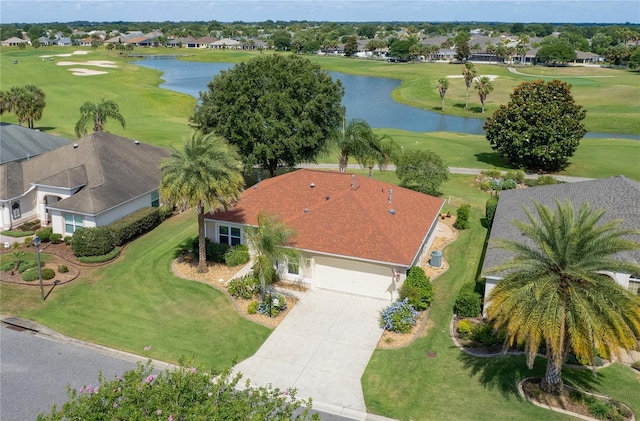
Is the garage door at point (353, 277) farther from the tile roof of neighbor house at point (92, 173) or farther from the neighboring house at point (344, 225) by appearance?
the tile roof of neighbor house at point (92, 173)

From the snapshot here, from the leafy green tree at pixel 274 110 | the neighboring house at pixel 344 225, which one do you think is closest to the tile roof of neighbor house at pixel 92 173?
the leafy green tree at pixel 274 110

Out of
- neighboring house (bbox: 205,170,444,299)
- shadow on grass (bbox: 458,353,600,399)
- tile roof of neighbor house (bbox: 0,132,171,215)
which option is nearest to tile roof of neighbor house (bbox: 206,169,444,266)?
neighboring house (bbox: 205,170,444,299)

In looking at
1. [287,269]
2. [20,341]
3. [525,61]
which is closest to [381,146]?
[287,269]

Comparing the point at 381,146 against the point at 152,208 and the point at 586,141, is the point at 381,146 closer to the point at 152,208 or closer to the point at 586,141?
the point at 152,208

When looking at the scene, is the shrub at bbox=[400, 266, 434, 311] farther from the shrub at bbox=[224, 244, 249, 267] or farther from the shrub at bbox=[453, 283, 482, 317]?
the shrub at bbox=[224, 244, 249, 267]

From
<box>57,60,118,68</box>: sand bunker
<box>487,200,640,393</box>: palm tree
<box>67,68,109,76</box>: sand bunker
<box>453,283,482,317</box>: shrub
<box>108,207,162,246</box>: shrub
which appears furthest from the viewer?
<box>57,60,118,68</box>: sand bunker

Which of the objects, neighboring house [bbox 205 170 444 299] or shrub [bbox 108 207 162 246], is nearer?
neighboring house [bbox 205 170 444 299]

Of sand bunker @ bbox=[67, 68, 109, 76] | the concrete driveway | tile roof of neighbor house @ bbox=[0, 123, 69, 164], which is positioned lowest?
the concrete driveway
